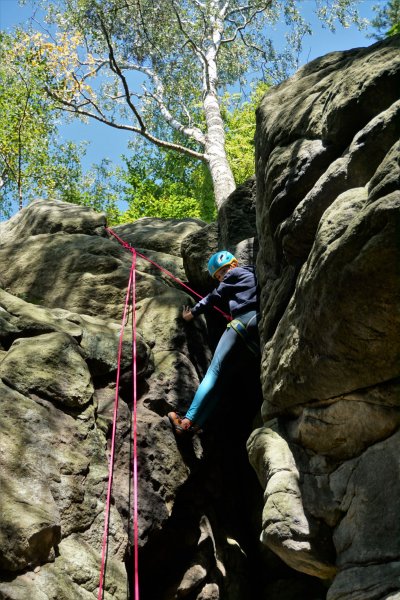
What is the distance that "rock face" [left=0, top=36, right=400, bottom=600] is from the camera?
12.2 feet

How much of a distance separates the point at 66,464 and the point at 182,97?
17165mm

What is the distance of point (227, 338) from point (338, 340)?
2.29 metres

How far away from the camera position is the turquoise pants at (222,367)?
230 inches

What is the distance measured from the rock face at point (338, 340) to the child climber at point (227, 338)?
3.01 ft

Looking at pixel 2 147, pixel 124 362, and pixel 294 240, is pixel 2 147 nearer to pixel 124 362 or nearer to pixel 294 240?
pixel 124 362

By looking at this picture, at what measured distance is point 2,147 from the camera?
21.1 metres

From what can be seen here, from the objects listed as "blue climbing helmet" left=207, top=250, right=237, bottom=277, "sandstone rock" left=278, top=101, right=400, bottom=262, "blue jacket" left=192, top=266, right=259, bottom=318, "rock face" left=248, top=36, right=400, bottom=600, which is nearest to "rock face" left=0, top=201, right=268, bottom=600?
"blue jacket" left=192, top=266, right=259, bottom=318

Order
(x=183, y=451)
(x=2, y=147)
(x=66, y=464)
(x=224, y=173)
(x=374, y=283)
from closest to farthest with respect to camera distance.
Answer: (x=374, y=283) → (x=66, y=464) → (x=183, y=451) → (x=224, y=173) → (x=2, y=147)

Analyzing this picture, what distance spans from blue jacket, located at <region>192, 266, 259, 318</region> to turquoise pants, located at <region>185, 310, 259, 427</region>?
0.11 m

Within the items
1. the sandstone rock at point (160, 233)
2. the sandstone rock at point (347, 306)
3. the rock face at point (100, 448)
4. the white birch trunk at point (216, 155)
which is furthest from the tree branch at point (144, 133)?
the sandstone rock at point (347, 306)

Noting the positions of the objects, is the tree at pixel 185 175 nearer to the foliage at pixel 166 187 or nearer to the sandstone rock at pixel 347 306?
the foliage at pixel 166 187

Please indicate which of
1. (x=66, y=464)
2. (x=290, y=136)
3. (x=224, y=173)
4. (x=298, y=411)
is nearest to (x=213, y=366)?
(x=298, y=411)

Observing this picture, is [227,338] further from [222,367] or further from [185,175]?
[185,175]

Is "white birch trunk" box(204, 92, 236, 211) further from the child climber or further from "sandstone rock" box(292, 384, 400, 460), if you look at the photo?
"sandstone rock" box(292, 384, 400, 460)
